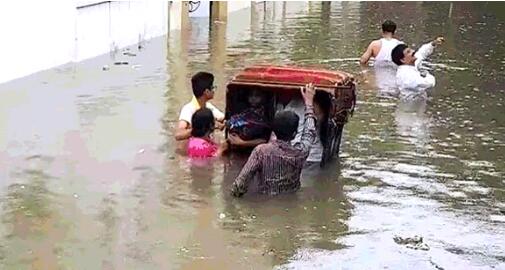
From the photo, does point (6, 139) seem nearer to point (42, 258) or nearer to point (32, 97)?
point (32, 97)

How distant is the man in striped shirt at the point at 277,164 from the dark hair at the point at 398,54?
20.2ft

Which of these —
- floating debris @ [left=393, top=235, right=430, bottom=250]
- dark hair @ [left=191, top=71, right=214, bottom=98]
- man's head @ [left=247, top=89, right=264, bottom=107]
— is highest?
dark hair @ [left=191, top=71, right=214, bottom=98]

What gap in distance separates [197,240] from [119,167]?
2.06 meters

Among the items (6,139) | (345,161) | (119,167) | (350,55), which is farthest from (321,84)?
(350,55)

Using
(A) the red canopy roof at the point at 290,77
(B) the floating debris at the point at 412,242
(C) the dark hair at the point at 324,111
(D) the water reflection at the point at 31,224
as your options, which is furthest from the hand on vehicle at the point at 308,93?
(D) the water reflection at the point at 31,224

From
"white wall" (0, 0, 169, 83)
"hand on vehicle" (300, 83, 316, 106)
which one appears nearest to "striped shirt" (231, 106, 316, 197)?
"hand on vehicle" (300, 83, 316, 106)

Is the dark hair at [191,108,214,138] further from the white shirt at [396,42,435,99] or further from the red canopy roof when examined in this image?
the white shirt at [396,42,435,99]

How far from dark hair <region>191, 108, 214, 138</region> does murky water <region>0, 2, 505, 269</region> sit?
0.29 meters

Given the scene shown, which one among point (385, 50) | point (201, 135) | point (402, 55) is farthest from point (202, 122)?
point (385, 50)

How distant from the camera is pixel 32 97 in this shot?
11.4 meters

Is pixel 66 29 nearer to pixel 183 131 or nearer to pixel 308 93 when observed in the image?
pixel 183 131

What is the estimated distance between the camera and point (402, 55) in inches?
528

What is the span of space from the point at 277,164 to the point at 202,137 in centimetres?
153

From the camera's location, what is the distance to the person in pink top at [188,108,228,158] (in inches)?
342
